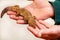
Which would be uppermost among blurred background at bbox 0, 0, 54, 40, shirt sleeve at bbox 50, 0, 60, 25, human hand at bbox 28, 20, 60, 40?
shirt sleeve at bbox 50, 0, 60, 25

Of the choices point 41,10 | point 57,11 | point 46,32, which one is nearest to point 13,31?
point 41,10

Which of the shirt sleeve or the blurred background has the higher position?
the shirt sleeve

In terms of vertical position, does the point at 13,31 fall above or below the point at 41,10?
below

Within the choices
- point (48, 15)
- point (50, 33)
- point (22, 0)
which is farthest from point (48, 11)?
point (22, 0)

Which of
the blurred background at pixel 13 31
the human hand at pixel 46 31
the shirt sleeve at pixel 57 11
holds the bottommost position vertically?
the blurred background at pixel 13 31

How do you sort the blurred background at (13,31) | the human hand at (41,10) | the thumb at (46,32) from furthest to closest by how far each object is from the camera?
the blurred background at (13,31) < the human hand at (41,10) < the thumb at (46,32)

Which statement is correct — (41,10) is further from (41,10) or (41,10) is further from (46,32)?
(46,32)

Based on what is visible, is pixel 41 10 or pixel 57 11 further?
pixel 41 10

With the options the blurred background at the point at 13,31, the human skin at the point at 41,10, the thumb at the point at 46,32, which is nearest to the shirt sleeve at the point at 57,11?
the human skin at the point at 41,10

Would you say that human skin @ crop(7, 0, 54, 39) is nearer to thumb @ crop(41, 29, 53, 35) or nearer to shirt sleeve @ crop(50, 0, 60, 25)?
shirt sleeve @ crop(50, 0, 60, 25)

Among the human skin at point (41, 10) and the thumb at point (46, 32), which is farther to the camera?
the human skin at point (41, 10)

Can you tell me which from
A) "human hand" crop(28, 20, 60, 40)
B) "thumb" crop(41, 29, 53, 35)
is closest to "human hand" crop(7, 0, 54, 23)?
"human hand" crop(28, 20, 60, 40)

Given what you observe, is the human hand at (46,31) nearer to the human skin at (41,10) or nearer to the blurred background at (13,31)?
the human skin at (41,10)
